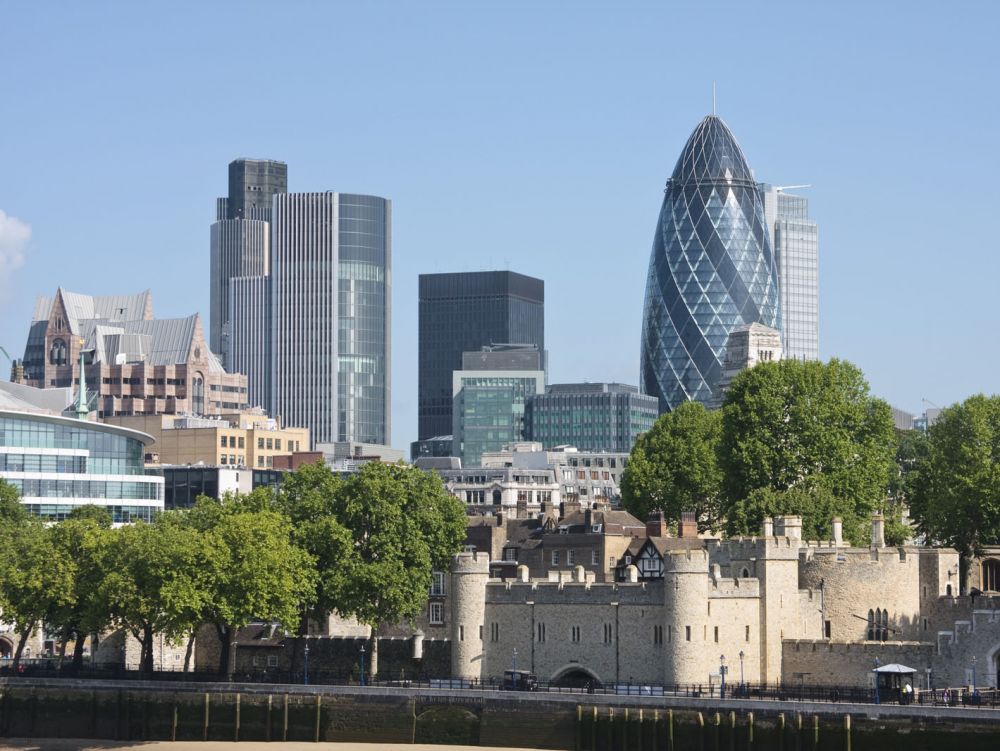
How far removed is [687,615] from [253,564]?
22135 millimetres

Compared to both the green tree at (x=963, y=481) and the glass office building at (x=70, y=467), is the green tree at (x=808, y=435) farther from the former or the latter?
the glass office building at (x=70, y=467)

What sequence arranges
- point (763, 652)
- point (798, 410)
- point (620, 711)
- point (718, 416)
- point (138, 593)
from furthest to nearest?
1. point (718, 416)
2. point (798, 410)
3. point (138, 593)
4. point (763, 652)
5. point (620, 711)

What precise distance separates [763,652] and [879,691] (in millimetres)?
9036

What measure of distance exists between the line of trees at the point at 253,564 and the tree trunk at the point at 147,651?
0.08 meters

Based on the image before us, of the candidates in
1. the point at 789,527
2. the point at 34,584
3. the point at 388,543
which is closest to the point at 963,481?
the point at 789,527

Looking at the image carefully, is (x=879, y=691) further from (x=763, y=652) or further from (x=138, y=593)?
(x=138, y=593)

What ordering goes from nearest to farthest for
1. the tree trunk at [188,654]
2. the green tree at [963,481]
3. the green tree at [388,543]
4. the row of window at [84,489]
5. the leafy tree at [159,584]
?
the leafy tree at [159,584] < the tree trunk at [188,654] < the green tree at [388,543] < the green tree at [963,481] < the row of window at [84,489]

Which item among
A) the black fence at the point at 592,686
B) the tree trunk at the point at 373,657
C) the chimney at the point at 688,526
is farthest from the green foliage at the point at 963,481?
the tree trunk at the point at 373,657

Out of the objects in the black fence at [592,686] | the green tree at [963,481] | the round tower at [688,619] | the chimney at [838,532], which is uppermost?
the green tree at [963,481]

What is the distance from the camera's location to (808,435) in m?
135

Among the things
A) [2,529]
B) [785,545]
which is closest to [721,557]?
[785,545]

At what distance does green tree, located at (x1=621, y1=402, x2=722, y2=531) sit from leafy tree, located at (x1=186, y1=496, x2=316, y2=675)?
137 feet

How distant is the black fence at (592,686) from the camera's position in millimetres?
86500

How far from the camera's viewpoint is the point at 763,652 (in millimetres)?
97125
